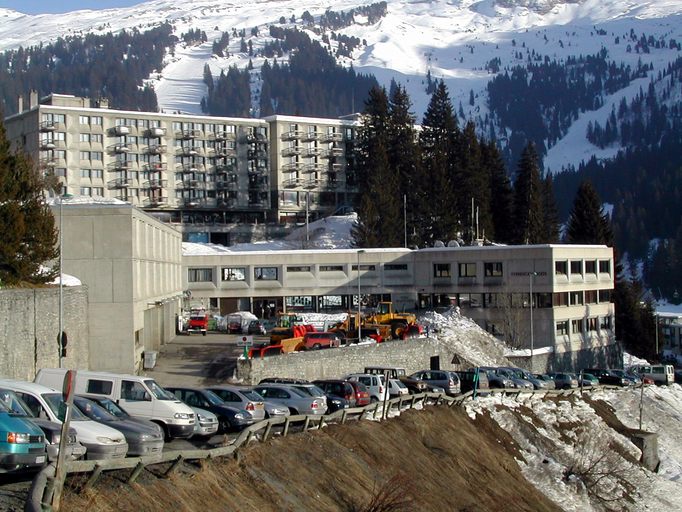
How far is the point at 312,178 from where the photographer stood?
4658 inches

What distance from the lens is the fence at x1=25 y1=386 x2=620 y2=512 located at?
598 inches

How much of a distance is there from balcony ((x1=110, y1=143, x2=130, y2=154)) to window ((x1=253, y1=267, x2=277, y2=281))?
35.6 m

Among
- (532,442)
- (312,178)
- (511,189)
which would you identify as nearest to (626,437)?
(532,442)

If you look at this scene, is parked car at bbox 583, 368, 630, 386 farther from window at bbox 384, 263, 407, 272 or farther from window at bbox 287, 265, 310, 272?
window at bbox 287, 265, 310, 272

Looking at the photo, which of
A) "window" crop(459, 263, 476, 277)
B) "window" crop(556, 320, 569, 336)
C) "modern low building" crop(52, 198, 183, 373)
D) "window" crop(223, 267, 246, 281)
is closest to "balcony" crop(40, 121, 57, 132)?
"window" crop(223, 267, 246, 281)

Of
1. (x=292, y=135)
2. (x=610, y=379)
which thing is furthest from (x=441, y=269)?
(x=292, y=135)

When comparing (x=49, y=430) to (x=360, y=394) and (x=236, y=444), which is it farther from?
(x=360, y=394)

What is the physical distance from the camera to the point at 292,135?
117062 millimetres

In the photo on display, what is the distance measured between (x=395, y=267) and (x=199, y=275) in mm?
16033

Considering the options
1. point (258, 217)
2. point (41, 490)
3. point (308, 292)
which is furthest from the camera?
point (258, 217)

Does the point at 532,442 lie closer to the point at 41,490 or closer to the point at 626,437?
the point at 626,437

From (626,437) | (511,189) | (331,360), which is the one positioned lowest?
(626,437)

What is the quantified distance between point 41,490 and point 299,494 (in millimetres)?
8473

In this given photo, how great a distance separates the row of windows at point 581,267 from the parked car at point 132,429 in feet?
183
